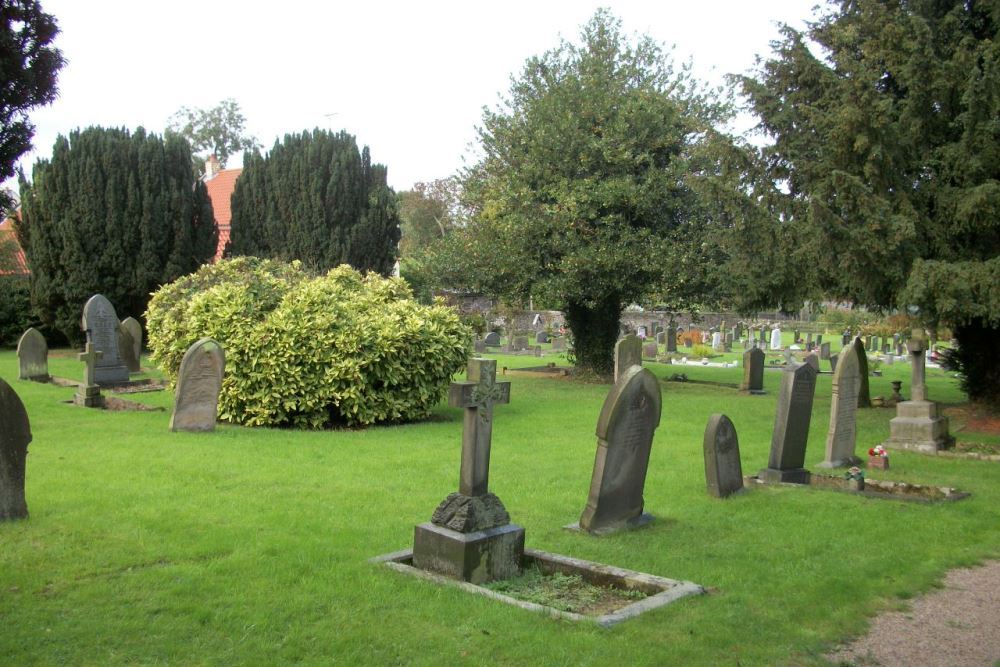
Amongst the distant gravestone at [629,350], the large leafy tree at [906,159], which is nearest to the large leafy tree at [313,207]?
the distant gravestone at [629,350]

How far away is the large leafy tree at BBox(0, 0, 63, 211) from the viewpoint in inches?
255

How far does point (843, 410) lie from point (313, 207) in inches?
929

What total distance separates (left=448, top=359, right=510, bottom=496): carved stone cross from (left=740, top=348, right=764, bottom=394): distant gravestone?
15.7 m

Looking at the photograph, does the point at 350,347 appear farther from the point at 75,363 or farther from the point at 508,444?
the point at 75,363

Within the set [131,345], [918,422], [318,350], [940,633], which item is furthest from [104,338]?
[940,633]

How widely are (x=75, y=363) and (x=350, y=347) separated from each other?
1474 centimetres

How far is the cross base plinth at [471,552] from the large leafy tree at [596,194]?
14011mm

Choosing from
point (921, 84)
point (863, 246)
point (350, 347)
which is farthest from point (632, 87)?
point (350, 347)

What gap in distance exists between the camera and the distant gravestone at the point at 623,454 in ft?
24.4

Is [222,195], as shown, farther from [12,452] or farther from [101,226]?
[12,452]

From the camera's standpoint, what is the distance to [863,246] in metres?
13.5

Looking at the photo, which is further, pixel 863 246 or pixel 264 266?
pixel 264 266

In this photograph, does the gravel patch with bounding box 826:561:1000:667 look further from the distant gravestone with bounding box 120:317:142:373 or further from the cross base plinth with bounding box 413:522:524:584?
the distant gravestone with bounding box 120:317:142:373

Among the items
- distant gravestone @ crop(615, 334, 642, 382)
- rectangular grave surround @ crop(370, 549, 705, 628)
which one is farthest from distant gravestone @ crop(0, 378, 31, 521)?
distant gravestone @ crop(615, 334, 642, 382)
